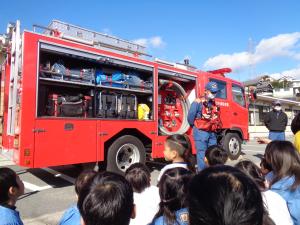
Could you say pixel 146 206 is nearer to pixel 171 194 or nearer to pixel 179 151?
pixel 171 194

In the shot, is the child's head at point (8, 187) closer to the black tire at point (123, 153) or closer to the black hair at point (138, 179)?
the black hair at point (138, 179)

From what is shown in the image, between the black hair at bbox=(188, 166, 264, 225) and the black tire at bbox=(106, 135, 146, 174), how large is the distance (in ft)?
17.0

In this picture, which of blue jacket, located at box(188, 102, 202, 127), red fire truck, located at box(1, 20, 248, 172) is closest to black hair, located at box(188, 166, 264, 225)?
red fire truck, located at box(1, 20, 248, 172)

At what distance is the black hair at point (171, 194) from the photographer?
2.13 meters

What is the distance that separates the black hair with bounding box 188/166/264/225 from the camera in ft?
3.46

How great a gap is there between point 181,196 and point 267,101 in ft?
88.3

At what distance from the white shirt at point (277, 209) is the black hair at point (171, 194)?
21.6 inches

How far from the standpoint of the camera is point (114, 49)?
22.3ft

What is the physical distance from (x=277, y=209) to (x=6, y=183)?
1.91 metres

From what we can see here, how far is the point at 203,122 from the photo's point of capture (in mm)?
6730

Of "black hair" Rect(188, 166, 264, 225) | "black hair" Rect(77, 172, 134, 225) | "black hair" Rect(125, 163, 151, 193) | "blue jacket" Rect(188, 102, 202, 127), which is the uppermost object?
"blue jacket" Rect(188, 102, 202, 127)

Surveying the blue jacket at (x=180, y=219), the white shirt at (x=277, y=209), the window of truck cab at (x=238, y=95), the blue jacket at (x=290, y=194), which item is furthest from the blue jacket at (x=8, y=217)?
the window of truck cab at (x=238, y=95)

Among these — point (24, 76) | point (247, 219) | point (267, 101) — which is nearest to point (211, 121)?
point (24, 76)

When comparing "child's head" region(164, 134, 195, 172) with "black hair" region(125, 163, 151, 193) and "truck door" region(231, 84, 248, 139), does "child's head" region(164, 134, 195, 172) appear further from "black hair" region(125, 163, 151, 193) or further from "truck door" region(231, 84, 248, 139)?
"truck door" region(231, 84, 248, 139)
